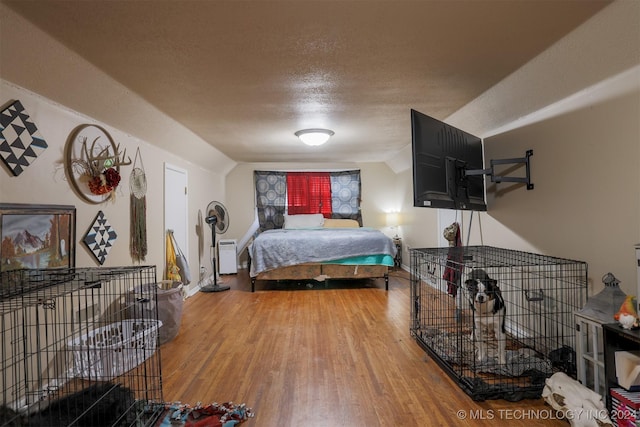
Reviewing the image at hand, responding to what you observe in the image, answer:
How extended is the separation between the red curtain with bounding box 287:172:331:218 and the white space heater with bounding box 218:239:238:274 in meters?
1.43

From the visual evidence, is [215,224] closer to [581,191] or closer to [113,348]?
[113,348]

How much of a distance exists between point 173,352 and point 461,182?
2648 millimetres

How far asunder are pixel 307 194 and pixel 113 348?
509cm

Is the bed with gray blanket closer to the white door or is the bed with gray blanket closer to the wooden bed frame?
the wooden bed frame

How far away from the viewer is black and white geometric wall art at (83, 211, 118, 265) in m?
2.63

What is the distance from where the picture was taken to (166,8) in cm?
158

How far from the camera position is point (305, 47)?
6.47ft

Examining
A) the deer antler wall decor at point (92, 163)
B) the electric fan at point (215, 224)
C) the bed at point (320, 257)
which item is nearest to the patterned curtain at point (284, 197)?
the electric fan at point (215, 224)

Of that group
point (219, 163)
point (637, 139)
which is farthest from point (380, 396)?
point (219, 163)

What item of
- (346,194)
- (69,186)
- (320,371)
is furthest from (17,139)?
(346,194)

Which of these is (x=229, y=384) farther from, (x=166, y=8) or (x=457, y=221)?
(x=457, y=221)

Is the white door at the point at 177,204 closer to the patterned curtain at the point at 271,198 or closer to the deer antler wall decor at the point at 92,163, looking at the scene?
the deer antler wall decor at the point at 92,163

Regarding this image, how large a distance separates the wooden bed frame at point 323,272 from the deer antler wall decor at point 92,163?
2.39m

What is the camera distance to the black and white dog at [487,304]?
2.18 meters
